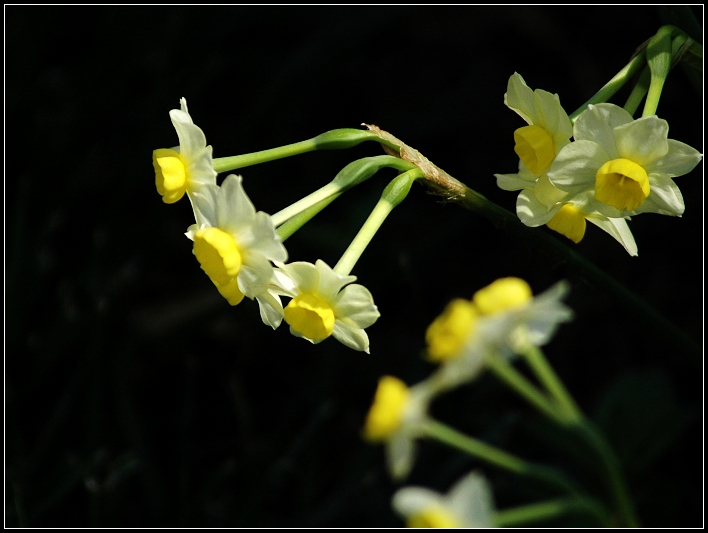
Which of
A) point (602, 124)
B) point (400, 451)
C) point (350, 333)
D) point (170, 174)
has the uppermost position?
point (170, 174)

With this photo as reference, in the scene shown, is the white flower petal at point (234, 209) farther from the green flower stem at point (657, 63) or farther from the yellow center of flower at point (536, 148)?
the green flower stem at point (657, 63)

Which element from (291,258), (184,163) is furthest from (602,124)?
(291,258)

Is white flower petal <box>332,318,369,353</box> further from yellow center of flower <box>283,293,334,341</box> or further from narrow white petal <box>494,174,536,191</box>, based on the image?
narrow white petal <box>494,174,536,191</box>

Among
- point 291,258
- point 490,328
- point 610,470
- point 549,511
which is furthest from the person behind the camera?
point 291,258

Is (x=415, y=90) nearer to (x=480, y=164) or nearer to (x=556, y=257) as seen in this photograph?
(x=480, y=164)

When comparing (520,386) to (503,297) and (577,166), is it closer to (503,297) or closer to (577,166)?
(503,297)

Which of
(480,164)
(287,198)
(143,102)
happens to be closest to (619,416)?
(480,164)

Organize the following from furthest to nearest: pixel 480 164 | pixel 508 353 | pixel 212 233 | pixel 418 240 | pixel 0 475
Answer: pixel 480 164 → pixel 418 240 → pixel 0 475 → pixel 212 233 → pixel 508 353
